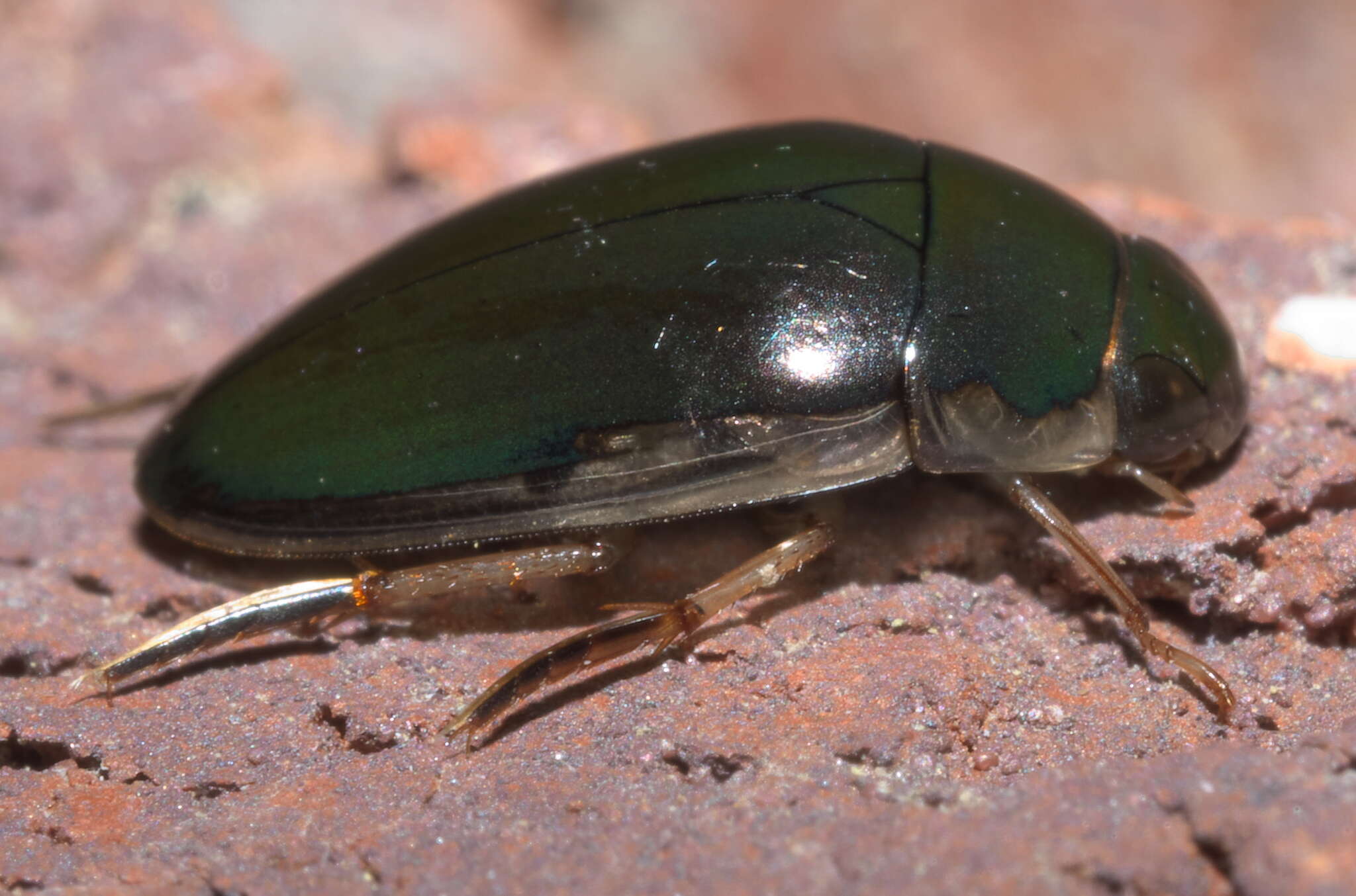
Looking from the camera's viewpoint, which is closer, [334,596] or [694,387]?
[694,387]

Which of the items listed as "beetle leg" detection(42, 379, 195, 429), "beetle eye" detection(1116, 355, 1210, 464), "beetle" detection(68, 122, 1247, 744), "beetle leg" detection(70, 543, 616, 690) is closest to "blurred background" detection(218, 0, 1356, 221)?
"beetle leg" detection(42, 379, 195, 429)

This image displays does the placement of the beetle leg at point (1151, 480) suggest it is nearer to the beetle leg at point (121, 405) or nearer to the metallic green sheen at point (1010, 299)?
the metallic green sheen at point (1010, 299)

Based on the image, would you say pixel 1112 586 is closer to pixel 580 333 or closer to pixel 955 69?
pixel 580 333

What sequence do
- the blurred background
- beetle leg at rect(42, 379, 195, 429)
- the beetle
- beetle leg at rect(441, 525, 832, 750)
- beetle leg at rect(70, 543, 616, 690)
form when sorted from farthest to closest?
1. the blurred background
2. beetle leg at rect(42, 379, 195, 429)
3. beetle leg at rect(70, 543, 616, 690)
4. the beetle
5. beetle leg at rect(441, 525, 832, 750)

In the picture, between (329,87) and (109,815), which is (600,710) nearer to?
(109,815)

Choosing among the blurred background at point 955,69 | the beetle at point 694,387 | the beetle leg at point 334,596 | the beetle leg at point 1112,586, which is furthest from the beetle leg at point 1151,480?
the blurred background at point 955,69

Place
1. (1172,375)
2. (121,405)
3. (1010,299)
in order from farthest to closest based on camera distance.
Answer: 1. (121,405)
2. (1172,375)
3. (1010,299)

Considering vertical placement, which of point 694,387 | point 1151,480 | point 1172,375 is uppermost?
point 1172,375

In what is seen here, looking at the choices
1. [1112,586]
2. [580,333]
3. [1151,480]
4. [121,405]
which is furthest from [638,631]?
[121,405]

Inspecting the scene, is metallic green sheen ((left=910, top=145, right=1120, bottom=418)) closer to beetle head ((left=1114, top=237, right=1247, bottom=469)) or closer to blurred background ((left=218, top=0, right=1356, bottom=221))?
beetle head ((left=1114, top=237, right=1247, bottom=469))
